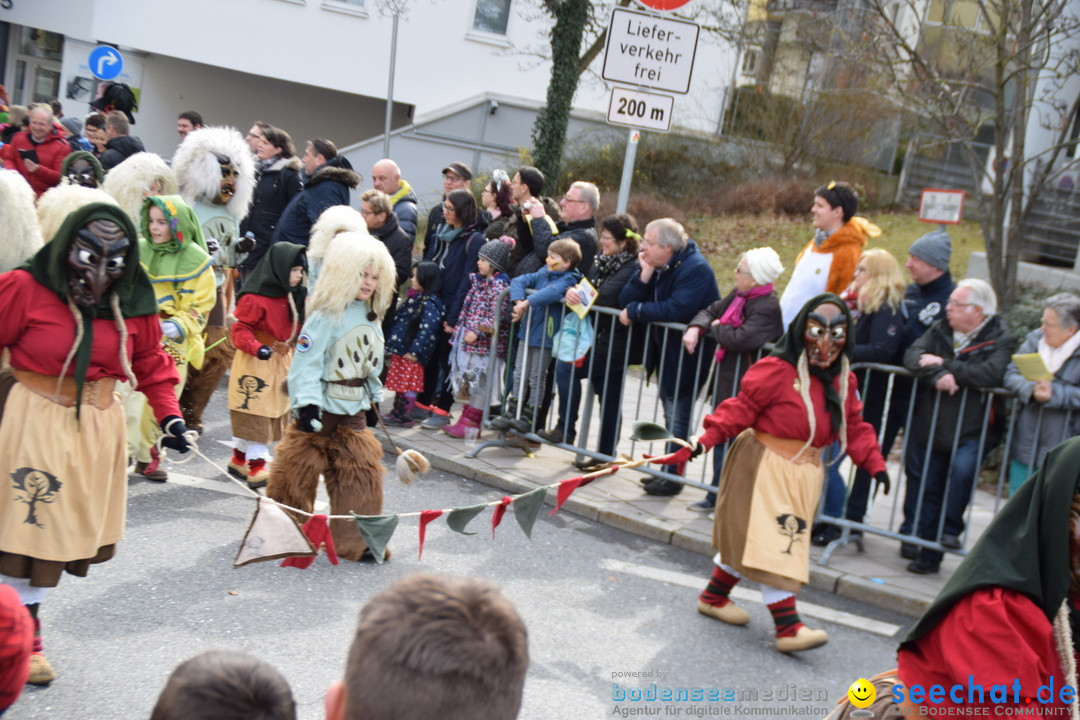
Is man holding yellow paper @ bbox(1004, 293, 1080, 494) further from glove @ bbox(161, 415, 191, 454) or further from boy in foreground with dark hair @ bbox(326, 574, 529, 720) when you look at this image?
boy in foreground with dark hair @ bbox(326, 574, 529, 720)

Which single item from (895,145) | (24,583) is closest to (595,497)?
(24,583)

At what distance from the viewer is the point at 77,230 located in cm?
402

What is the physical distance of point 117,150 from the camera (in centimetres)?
1148

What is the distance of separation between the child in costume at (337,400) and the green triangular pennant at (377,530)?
926 mm

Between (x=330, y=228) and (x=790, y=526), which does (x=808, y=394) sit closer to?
(x=790, y=526)

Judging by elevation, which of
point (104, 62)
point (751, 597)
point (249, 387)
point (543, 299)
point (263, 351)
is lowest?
point (751, 597)

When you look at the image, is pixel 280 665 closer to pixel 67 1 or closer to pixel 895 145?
pixel 895 145

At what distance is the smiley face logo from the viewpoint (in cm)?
291

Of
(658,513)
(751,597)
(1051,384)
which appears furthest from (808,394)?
(658,513)

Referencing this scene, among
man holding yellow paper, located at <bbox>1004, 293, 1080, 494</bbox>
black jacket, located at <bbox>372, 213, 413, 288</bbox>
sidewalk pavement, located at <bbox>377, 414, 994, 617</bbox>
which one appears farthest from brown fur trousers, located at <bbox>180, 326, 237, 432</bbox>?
man holding yellow paper, located at <bbox>1004, 293, 1080, 494</bbox>

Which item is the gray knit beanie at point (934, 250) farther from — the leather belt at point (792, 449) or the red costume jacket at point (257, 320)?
the red costume jacket at point (257, 320)

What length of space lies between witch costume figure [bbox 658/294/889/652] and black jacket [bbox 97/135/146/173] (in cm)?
841

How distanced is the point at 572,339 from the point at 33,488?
461 centimetres

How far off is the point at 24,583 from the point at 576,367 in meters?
4.84
